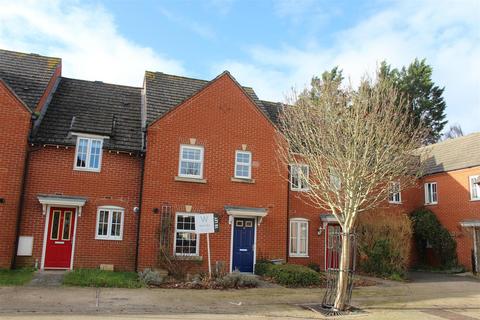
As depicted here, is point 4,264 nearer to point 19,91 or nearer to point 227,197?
point 19,91

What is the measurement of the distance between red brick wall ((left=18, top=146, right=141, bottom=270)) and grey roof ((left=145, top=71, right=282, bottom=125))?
8.99 ft

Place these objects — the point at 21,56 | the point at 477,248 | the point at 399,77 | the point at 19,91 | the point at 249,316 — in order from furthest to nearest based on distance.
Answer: the point at 399,77
the point at 477,248
the point at 21,56
the point at 19,91
the point at 249,316

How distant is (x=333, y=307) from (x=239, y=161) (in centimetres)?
Result: 944

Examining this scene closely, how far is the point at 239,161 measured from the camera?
19641mm

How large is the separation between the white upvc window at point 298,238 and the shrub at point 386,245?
257 centimetres

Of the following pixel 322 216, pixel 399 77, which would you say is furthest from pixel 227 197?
pixel 399 77

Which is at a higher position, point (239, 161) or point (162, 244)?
point (239, 161)

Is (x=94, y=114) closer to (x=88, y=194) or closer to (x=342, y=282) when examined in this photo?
(x=88, y=194)

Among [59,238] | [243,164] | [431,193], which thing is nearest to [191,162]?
[243,164]

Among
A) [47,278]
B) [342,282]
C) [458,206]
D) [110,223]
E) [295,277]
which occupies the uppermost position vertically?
[458,206]

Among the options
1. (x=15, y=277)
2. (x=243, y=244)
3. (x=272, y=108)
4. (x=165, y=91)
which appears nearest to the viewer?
(x=15, y=277)

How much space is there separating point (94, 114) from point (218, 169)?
618 cm

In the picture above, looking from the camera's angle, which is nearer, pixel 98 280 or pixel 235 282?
pixel 98 280

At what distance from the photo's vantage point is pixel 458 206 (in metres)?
24.2
